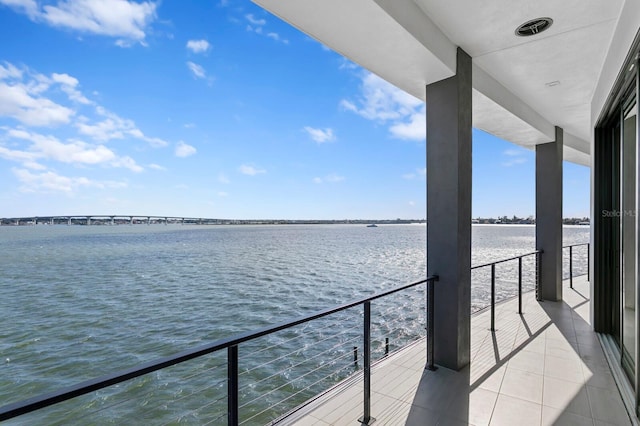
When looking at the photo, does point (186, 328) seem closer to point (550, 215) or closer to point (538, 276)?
point (538, 276)

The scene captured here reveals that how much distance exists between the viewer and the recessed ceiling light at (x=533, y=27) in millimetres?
2281

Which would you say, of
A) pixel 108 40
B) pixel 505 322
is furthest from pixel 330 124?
pixel 505 322

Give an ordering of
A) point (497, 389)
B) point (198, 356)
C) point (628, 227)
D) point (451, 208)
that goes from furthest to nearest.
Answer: point (451, 208)
point (628, 227)
point (497, 389)
point (198, 356)

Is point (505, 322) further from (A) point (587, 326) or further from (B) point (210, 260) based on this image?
(B) point (210, 260)

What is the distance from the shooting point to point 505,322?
151 inches

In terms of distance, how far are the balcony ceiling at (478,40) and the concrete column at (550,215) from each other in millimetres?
1374

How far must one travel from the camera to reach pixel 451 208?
104 inches

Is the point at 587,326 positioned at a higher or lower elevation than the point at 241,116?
lower

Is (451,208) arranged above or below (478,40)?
below

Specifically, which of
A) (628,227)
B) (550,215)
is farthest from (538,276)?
(628,227)

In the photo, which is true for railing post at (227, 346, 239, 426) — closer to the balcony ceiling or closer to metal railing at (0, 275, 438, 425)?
metal railing at (0, 275, 438, 425)

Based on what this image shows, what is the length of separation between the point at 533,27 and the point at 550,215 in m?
3.37

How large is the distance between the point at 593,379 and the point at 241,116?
1901 centimetres

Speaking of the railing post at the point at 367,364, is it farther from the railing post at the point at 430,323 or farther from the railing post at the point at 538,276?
the railing post at the point at 538,276
